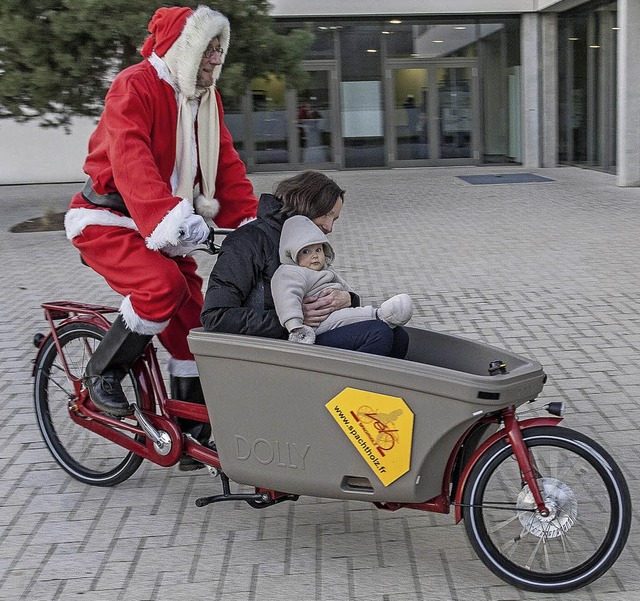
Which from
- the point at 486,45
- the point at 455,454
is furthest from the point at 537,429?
the point at 486,45

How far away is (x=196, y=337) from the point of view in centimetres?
291

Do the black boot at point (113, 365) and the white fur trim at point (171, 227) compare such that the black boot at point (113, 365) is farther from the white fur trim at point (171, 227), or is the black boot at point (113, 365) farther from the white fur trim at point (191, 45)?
the white fur trim at point (191, 45)

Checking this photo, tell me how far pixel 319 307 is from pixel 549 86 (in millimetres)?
16259

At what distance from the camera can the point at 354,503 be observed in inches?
138

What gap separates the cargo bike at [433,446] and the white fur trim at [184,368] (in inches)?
20.9

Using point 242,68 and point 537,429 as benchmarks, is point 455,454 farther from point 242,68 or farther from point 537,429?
point 242,68

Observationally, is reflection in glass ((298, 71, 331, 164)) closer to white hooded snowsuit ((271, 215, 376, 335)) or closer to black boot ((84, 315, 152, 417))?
black boot ((84, 315, 152, 417))

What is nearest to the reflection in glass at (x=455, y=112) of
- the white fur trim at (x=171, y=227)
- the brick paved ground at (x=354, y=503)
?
the brick paved ground at (x=354, y=503)

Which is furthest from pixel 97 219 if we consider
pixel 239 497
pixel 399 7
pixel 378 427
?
pixel 399 7

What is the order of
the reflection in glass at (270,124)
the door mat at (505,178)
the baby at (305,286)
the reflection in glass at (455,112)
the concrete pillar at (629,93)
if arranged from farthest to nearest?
the reflection in glass at (455,112), the reflection in glass at (270,124), the door mat at (505,178), the concrete pillar at (629,93), the baby at (305,286)

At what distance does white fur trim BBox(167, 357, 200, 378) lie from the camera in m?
3.54

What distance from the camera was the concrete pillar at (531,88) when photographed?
18.2 metres

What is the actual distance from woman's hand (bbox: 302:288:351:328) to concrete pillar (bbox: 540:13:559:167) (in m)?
16.1

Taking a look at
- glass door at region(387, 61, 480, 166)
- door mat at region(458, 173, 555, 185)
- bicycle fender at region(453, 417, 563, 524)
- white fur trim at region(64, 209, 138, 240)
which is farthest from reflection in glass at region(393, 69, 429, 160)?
bicycle fender at region(453, 417, 563, 524)
